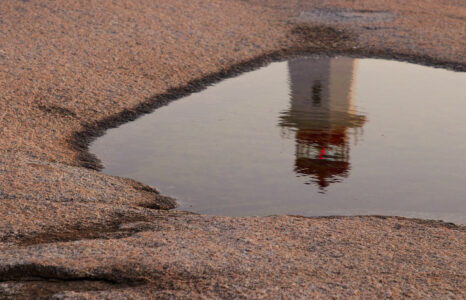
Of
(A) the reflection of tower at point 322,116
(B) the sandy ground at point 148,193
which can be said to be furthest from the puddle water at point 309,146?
(B) the sandy ground at point 148,193

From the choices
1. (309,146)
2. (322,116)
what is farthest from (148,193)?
(322,116)

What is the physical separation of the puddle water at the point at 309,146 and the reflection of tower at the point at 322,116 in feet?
0.07

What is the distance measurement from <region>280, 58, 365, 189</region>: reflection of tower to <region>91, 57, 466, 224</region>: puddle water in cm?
2

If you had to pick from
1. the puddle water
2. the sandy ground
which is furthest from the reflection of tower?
the sandy ground

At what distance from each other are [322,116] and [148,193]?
4.32 metres

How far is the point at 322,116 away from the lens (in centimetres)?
1170

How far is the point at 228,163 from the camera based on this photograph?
951 centimetres

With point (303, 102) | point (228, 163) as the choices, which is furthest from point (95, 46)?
point (228, 163)

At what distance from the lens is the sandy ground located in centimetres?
548

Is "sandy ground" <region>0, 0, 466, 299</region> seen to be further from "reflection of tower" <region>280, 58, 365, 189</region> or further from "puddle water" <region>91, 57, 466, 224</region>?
"reflection of tower" <region>280, 58, 365, 189</region>

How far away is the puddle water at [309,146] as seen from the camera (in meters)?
8.46

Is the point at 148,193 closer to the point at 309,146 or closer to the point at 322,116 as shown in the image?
the point at 309,146

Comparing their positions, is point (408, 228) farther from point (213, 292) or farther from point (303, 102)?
point (303, 102)

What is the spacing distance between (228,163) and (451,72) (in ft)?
21.8
